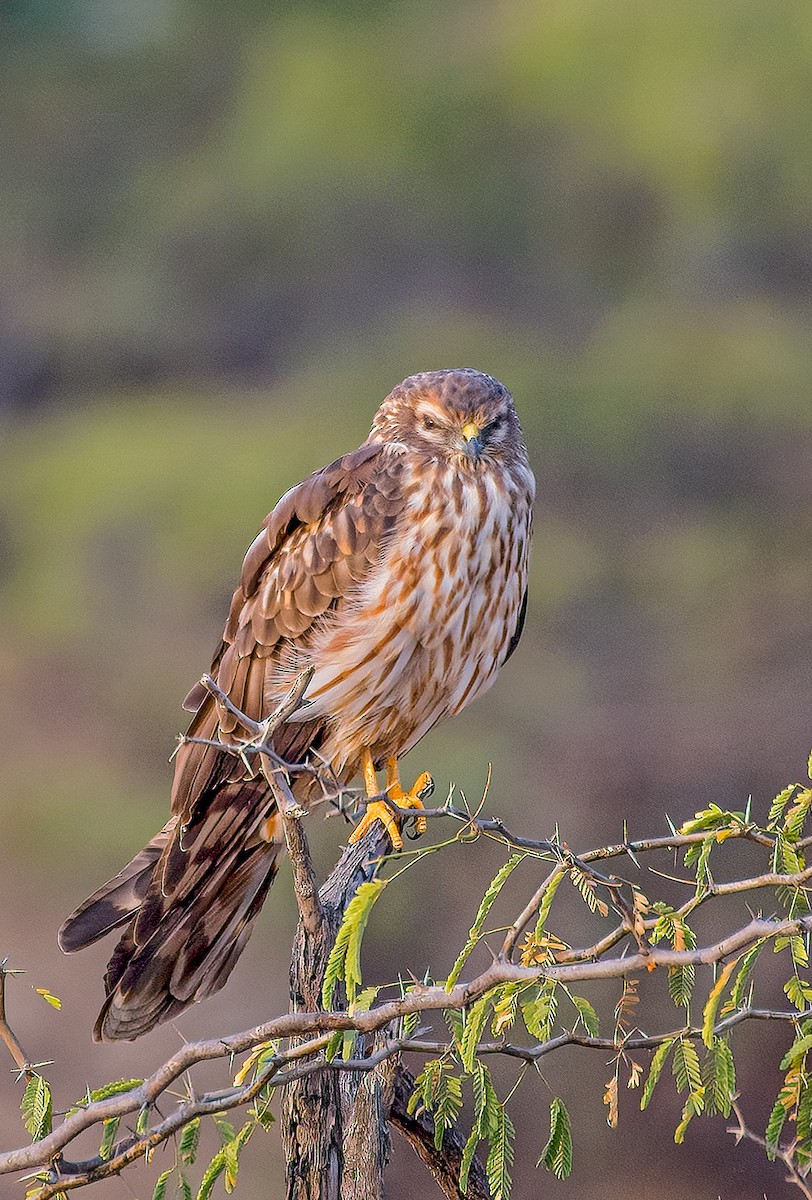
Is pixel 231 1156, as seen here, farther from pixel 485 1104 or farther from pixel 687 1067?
pixel 687 1067

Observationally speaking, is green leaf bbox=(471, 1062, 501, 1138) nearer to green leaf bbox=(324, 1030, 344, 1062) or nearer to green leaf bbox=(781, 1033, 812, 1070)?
green leaf bbox=(324, 1030, 344, 1062)

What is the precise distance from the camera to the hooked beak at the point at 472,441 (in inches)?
114

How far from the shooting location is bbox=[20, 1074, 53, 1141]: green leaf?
5.88 feet

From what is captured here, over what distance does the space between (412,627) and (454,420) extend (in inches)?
16.9

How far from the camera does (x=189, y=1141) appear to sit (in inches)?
70.6

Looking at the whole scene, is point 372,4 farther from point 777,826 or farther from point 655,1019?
point 777,826

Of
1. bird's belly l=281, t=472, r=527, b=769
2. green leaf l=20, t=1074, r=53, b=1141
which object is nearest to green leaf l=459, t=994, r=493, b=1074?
green leaf l=20, t=1074, r=53, b=1141

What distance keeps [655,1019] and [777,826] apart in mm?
5135

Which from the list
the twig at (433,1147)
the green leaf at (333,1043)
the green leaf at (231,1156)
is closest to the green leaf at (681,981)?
the green leaf at (333,1043)

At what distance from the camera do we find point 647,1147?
256 inches

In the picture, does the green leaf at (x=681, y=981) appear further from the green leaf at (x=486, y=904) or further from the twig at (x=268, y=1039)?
the green leaf at (x=486, y=904)

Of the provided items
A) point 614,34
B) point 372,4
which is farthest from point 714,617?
point 372,4

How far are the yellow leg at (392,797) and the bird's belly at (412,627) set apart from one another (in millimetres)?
66

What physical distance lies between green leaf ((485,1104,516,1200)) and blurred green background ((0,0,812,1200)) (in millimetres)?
4721
